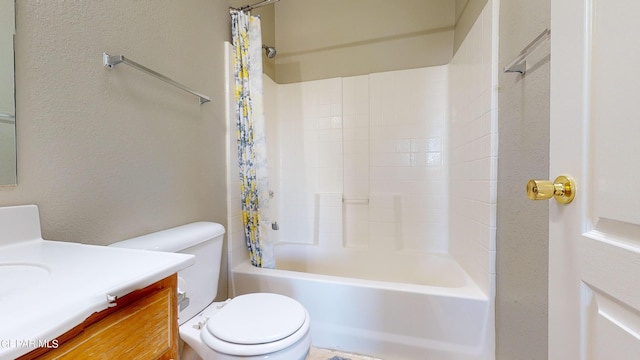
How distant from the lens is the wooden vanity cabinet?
14.4 inches

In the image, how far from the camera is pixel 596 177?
1.39 ft

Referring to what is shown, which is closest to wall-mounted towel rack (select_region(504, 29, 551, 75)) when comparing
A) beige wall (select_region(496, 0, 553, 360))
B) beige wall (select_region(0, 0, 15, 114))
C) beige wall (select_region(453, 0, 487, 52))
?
beige wall (select_region(496, 0, 553, 360))

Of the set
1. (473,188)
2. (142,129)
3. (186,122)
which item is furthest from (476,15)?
(142,129)

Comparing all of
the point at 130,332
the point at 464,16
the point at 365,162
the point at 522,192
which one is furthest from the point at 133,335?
the point at 464,16

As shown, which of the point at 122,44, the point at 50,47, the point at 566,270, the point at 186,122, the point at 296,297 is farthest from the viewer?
the point at 296,297

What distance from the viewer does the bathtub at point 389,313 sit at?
1.22 m

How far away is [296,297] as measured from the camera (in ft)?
4.71

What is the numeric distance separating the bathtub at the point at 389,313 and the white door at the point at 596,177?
0.78m

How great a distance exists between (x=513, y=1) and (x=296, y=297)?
178cm

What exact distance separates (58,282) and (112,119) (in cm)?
71

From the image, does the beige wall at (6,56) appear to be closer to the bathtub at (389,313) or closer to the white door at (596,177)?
the bathtub at (389,313)

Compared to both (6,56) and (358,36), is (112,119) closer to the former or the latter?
(6,56)

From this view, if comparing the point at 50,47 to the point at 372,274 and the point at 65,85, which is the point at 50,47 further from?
the point at 372,274

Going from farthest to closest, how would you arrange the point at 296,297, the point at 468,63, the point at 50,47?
the point at 468,63 < the point at 296,297 < the point at 50,47
